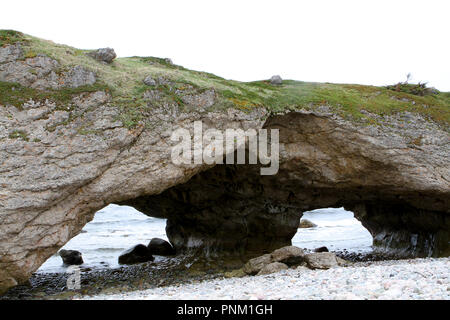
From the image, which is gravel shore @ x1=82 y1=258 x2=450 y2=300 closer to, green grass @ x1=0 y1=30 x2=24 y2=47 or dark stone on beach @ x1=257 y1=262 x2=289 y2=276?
dark stone on beach @ x1=257 y1=262 x2=289 y2=276

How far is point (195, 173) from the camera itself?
45.3 ft

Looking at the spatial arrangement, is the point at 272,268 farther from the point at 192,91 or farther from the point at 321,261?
the point at 192,91

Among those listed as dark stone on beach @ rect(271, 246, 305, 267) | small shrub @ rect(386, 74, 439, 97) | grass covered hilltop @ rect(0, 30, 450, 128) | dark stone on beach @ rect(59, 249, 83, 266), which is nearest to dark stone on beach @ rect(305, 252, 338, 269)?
dark stone on beach @ rect(271, 246, 305, 267)

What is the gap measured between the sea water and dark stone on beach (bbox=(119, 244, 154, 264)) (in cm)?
63

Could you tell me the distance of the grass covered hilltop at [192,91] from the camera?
40.2 ft

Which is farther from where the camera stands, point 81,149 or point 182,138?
point 182,138

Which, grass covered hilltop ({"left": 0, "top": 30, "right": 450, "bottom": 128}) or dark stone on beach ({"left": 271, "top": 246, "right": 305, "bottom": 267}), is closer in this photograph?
grass covered hilltop ({"left": 0, "top": 30, "right": 450, "bottom": 128})

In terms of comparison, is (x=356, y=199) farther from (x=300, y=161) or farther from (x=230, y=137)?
(x=230, y=137)

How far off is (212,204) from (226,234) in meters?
1.97

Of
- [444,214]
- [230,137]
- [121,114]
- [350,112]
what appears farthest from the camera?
[444,214]

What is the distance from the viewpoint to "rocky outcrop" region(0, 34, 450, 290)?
1077cm

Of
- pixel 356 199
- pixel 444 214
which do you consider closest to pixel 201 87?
pixel 356 199

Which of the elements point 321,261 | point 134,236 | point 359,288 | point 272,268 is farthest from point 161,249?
point 359,288

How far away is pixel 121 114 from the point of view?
12.5m
